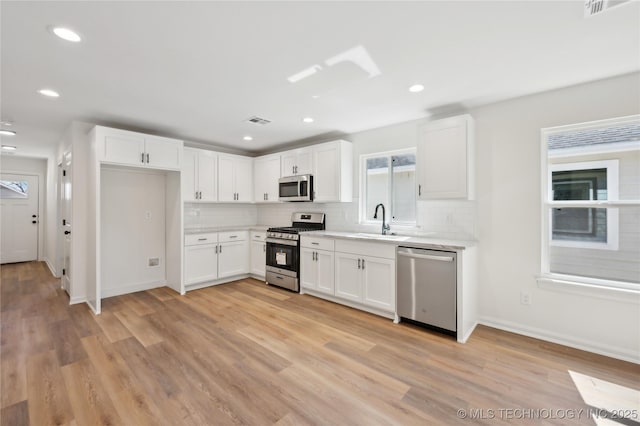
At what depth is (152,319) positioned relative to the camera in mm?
3326

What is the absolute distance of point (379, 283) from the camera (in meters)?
3.40

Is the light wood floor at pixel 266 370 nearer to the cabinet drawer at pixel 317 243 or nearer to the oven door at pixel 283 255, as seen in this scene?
the cabinet drawer at pixel 317 243

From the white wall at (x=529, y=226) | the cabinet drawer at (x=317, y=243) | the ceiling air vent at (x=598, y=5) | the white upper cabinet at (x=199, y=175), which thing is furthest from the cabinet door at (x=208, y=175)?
the ceiling air vent at (x=598, y=5)

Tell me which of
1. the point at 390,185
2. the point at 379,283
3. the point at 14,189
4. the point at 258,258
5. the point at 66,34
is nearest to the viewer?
the point at 66,34

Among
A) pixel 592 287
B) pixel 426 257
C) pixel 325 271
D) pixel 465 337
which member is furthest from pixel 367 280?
pixel 592 287

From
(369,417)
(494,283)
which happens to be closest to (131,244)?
(369,417)

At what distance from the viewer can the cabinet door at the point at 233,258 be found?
478cm

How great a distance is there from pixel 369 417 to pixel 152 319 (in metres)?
2.77

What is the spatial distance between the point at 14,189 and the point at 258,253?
6.20m

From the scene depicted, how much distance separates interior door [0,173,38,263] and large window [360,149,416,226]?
7842 mm

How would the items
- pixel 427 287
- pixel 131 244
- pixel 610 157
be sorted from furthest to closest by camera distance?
pixel 131 244 < pixel 427 287 < pixel 610 157

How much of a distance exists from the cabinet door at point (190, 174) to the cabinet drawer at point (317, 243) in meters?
1.98

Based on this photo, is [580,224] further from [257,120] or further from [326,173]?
[257,120]

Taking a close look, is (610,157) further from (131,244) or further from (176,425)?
(131,244)
